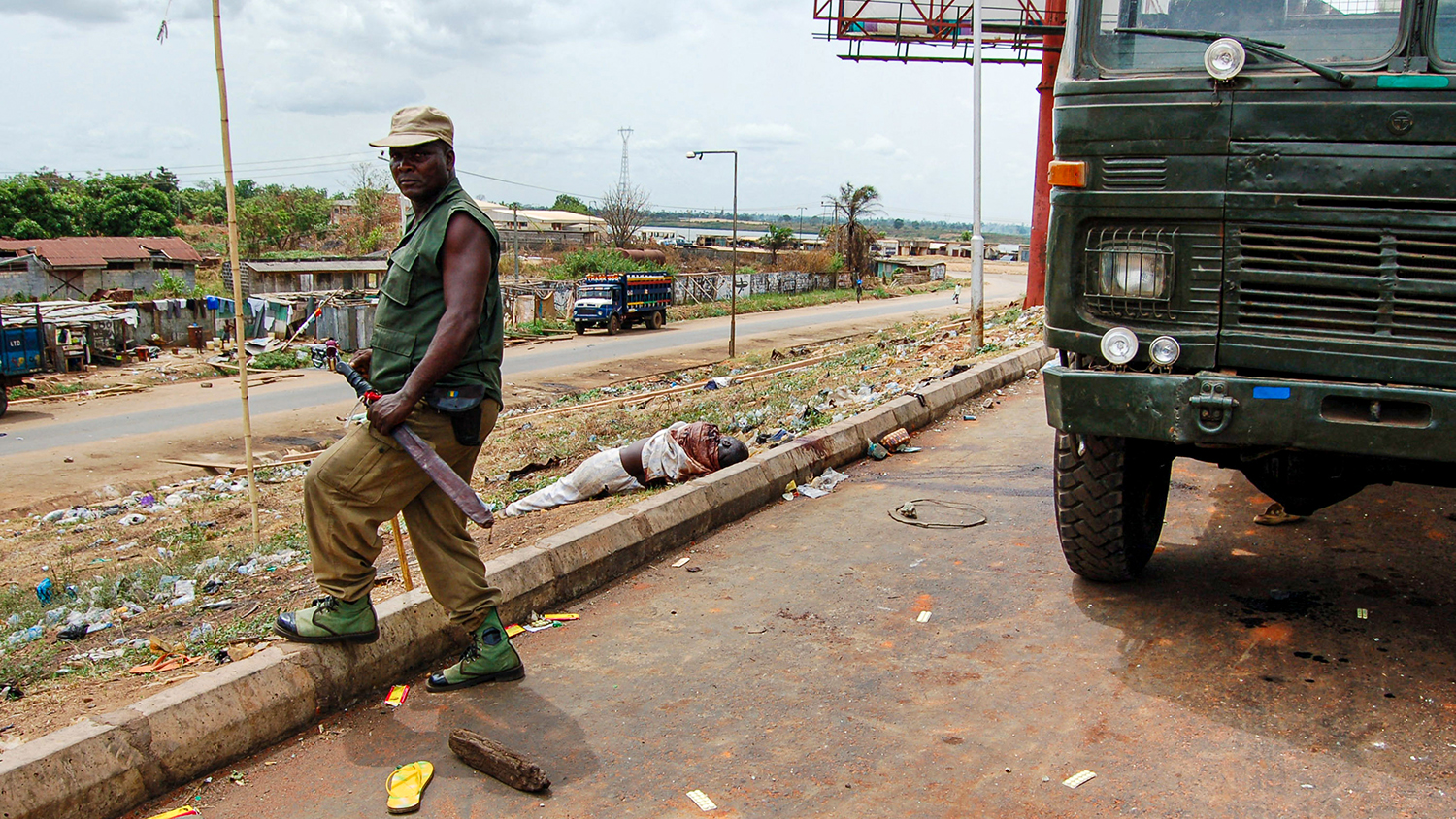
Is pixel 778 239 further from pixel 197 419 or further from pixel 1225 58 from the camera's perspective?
pixel 1225 58

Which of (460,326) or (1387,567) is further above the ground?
(460,326)

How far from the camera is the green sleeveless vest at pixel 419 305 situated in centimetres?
345

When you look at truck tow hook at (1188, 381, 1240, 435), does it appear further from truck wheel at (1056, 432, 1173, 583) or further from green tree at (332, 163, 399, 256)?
green tree at (332, 163, 399, 256)

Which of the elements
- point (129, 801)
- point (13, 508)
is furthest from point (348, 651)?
point (13, 508)

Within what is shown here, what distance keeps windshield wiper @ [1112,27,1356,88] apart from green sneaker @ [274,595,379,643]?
3.55 m

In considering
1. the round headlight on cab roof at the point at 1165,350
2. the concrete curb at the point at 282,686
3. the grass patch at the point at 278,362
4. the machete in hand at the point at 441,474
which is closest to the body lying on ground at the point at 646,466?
the concrete curb at the point at 282,686

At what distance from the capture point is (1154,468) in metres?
4.42

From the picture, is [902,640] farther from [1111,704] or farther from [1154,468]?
[1154,468]

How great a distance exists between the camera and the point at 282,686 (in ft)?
10.9

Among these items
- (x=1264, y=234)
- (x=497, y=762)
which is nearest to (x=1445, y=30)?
(x=1264, y=234)

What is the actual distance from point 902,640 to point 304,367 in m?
28.3

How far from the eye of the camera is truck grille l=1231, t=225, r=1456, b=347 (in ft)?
10.7

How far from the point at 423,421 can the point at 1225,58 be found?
121 inches

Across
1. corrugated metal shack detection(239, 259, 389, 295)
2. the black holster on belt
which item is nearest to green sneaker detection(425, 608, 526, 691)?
the black holster on belt
